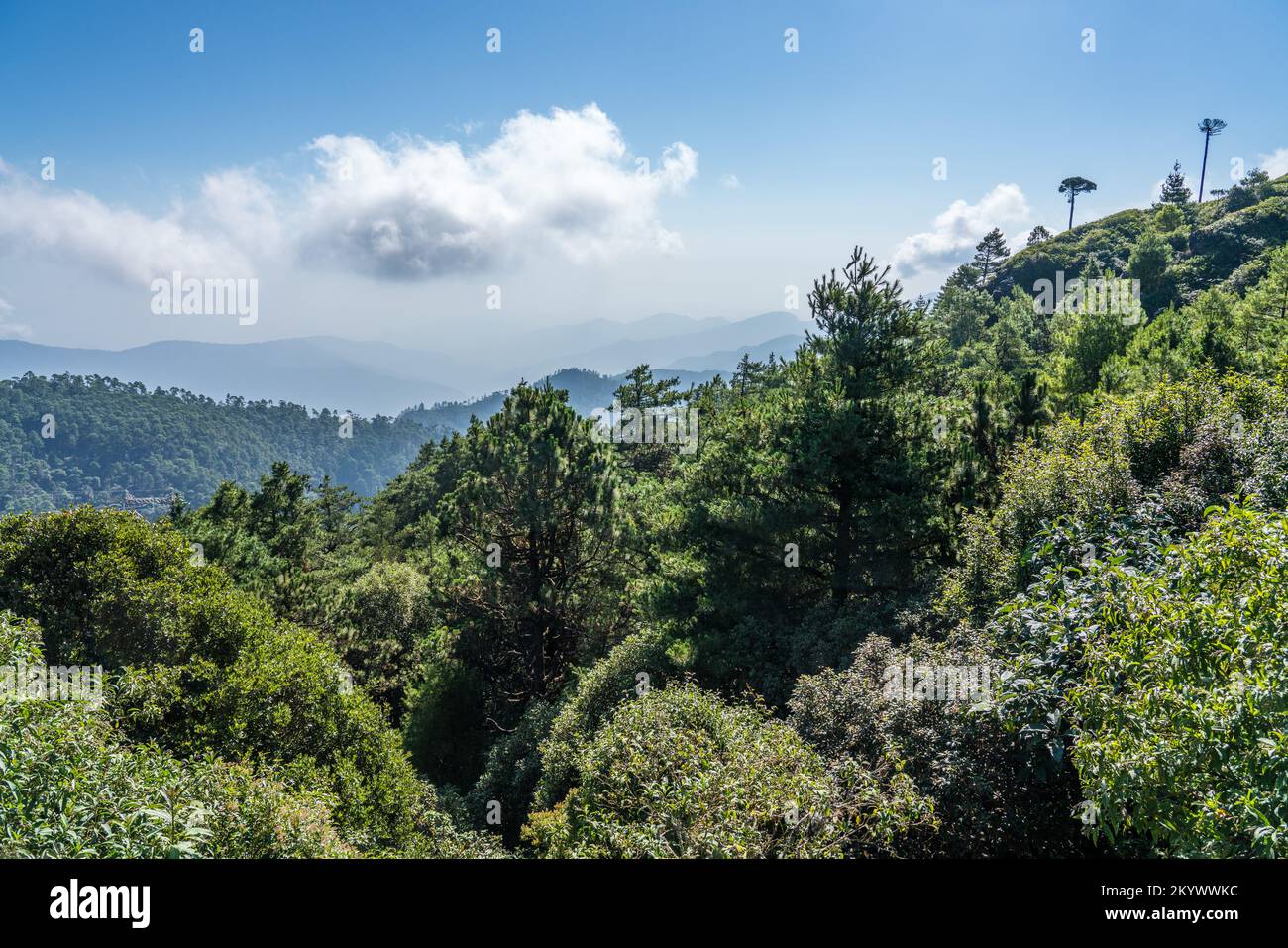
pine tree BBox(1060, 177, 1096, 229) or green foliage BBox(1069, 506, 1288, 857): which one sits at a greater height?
pine tree BBox(1060, 177, 1096, 229)

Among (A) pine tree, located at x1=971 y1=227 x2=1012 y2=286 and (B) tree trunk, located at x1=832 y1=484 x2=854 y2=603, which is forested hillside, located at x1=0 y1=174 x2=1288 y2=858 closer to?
(B) tree trunk, located at x1=832 y1=484 x2=854 y2=603

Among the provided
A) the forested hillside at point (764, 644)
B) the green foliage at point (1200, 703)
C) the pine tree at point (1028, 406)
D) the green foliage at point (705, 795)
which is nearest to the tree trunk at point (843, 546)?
the forested hillside at point (764, 644)

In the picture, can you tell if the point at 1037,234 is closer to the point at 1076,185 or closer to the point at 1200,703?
the point at 1076,185

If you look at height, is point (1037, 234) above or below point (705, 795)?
above

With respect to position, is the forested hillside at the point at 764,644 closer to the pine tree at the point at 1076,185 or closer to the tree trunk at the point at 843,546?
the tree trunk at the point at 843,546

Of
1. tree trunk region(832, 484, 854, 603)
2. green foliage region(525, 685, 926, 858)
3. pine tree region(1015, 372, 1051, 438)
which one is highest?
pine tree region(1015, 372, 1051, 438)

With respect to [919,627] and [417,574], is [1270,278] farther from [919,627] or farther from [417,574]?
[417,574]

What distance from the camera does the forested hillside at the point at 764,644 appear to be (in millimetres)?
5484

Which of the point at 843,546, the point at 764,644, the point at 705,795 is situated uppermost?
the point at 843,546

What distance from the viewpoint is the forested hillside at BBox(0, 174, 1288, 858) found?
5484 millimetres

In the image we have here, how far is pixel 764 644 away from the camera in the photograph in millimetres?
16047

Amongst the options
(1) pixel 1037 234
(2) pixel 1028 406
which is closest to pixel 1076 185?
(1) pixel 1037 234

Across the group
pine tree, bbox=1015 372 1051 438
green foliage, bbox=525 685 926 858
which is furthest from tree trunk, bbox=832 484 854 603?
pine tree, bbox=1015 372 1051 438

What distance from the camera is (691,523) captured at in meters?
18.3
